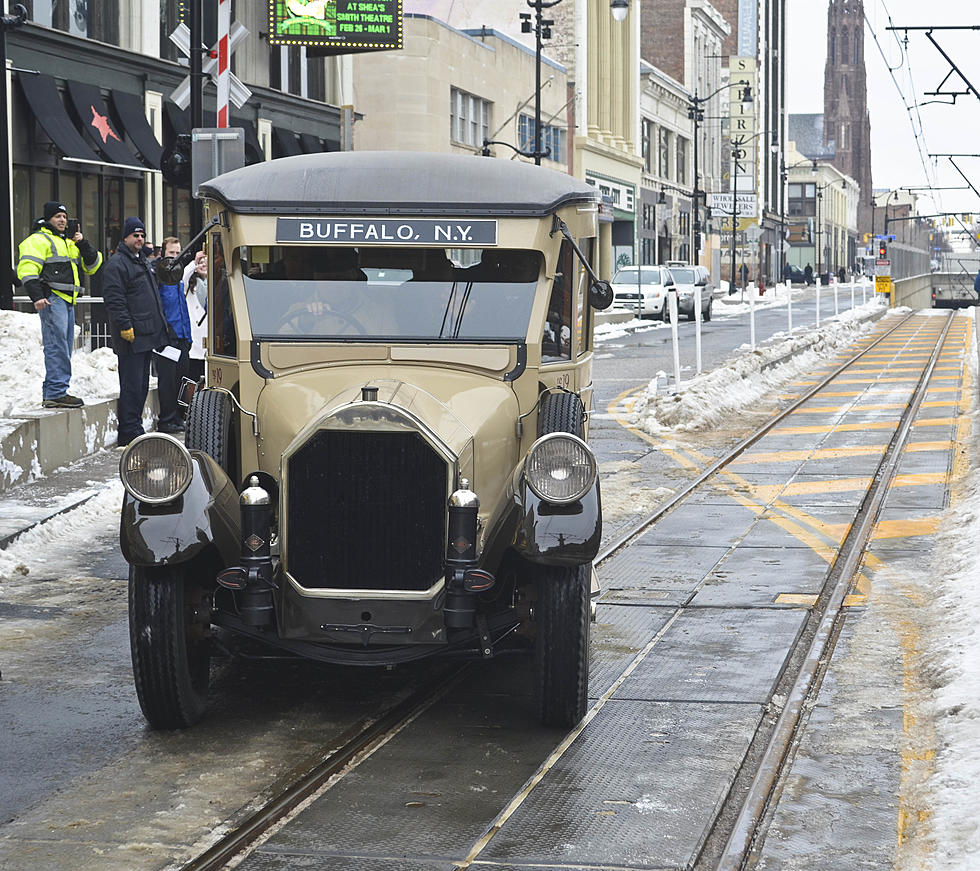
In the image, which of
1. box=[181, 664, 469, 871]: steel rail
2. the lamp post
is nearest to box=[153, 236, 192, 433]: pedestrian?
the lamp post

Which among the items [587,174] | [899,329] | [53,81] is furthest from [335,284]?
[587,174]

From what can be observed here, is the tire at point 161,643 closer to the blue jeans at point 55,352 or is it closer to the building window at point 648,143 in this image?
the blue jeans at point 55,352

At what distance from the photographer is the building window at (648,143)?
81.6 m

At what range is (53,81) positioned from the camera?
28016 millimetres

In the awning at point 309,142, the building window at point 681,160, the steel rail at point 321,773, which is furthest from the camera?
the building window at point 681,160

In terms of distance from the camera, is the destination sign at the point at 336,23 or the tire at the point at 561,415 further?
the destination sign at the point at 336,23

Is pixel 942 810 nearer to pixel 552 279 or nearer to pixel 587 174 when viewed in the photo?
pixel 552 279

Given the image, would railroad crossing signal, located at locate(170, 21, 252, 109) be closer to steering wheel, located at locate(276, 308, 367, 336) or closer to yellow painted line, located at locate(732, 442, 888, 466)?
yellow painted line, located at locate(732, 442, 888, 466)

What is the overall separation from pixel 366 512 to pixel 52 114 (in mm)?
23326

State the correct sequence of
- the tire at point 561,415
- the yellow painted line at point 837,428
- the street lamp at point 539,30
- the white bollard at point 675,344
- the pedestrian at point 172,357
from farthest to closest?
the street lamp at point 539,30, the white bollard at point 675,344, the yellow painted line at point 837,428, the pedestrian at point 172,357, the tire at point 561,415

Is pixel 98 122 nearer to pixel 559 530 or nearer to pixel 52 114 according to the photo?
Answer: pixel 52 114

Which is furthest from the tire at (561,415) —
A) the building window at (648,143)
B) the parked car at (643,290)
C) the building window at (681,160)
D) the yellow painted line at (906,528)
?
the building window at (681,160)

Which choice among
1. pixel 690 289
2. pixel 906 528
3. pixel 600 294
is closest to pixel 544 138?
pixel 690 289

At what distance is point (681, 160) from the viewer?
91.6m
